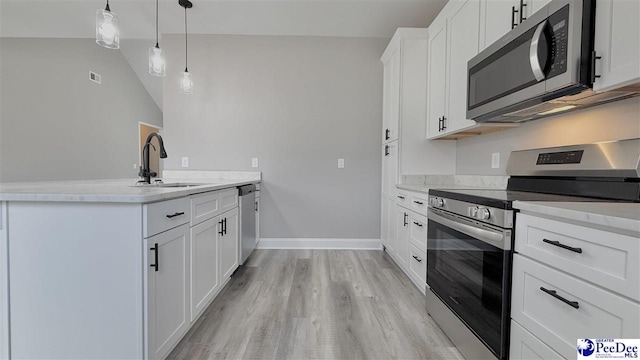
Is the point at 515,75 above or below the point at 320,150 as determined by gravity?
above

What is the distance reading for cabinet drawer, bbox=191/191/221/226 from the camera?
4.99 feet

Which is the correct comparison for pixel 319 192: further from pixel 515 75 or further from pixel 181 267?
pixel 515 75

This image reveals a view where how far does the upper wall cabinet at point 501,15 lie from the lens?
4.61ft

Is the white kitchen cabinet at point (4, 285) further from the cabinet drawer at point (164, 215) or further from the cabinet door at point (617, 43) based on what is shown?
the cabinet door at point (617, 43)

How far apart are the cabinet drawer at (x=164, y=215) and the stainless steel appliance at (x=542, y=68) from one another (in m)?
1.84

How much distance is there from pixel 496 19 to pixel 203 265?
241cm

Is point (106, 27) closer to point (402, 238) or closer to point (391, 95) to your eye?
point (391, 95)

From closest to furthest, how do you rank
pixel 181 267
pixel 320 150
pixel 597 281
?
pixel 597 281
pixel 181 267
pixel 320 150

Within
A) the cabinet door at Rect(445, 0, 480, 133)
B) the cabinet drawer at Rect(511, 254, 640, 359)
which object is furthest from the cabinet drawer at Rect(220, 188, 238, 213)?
the cabinet door at Rect(445, 0, 480, 133)

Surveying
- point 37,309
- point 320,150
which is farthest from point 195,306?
point 320,150

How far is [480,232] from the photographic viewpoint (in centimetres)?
122

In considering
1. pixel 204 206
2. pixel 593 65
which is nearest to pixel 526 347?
pixel 593 65

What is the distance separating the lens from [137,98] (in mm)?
4844

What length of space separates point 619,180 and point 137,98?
6165mm
